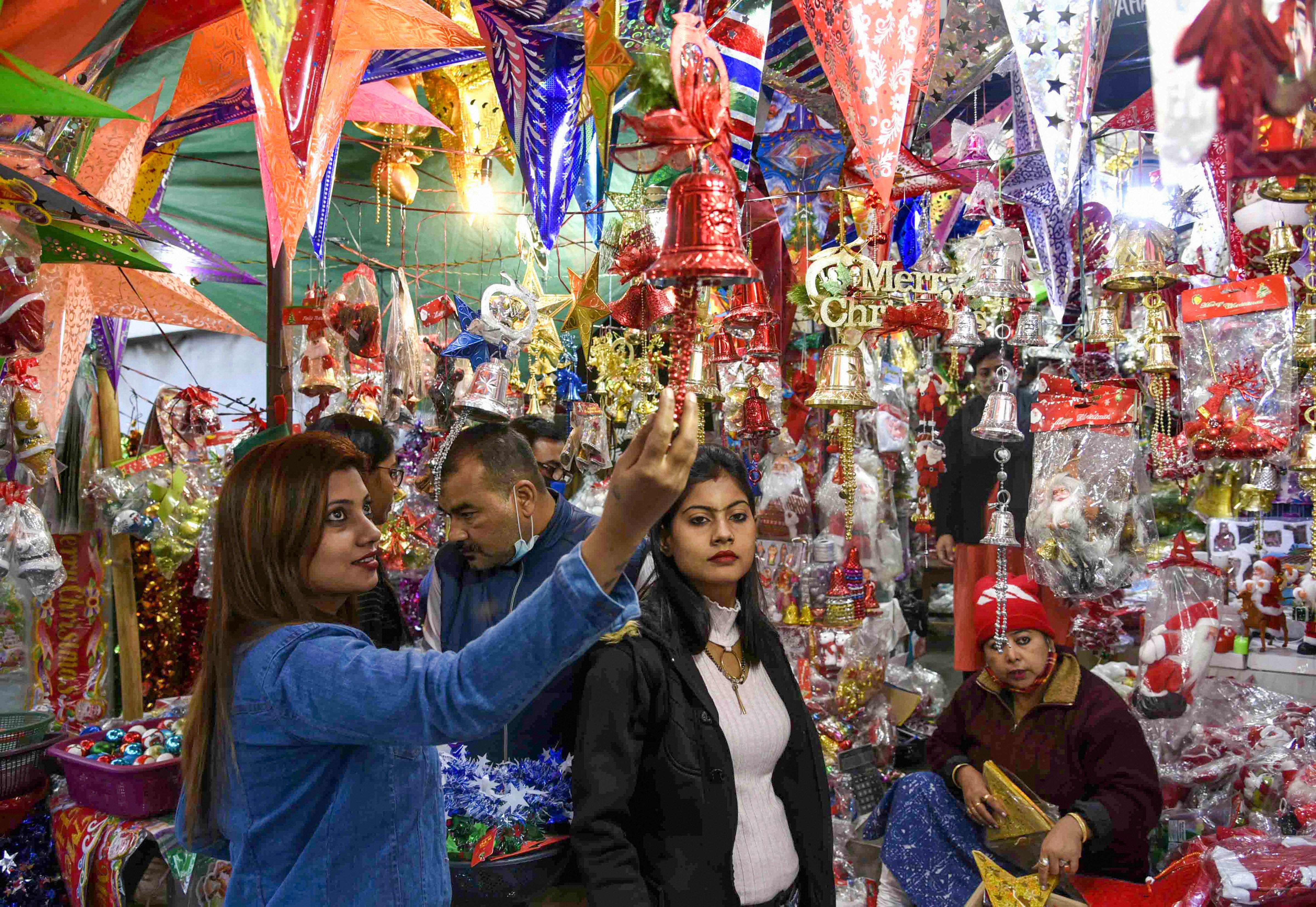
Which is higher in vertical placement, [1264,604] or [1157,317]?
[1157,317]

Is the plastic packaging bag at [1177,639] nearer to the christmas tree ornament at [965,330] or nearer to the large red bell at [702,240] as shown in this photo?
the christmas tree ornament at [965,330]

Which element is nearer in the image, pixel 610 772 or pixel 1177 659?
pixel 610 772

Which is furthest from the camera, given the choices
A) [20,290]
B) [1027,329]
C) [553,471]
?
[553,471]

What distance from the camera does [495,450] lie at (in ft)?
7.22

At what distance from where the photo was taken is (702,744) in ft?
5.43

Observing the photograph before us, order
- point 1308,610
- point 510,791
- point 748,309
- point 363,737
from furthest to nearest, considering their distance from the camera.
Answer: point 1308,610, point 748,309, point 510,791, point 363,737

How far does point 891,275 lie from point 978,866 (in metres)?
1.43

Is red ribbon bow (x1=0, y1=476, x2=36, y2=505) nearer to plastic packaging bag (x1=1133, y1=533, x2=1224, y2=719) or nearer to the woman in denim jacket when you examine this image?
the woman in denim jacket

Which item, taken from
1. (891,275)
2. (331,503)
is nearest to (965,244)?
(891,275)

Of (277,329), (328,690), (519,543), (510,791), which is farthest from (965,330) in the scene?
(277,329)

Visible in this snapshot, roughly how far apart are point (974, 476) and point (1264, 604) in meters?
1.28

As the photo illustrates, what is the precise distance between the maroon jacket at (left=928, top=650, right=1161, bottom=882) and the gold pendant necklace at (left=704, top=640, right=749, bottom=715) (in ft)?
2.97

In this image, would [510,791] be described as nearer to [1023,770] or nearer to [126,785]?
[1023,770]

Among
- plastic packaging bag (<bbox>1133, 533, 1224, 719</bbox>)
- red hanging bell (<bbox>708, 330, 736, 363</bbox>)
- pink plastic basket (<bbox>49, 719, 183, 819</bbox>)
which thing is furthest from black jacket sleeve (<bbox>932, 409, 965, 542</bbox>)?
pink plastic basket (<bbox>49, 719, 183, 819</bbox>)
